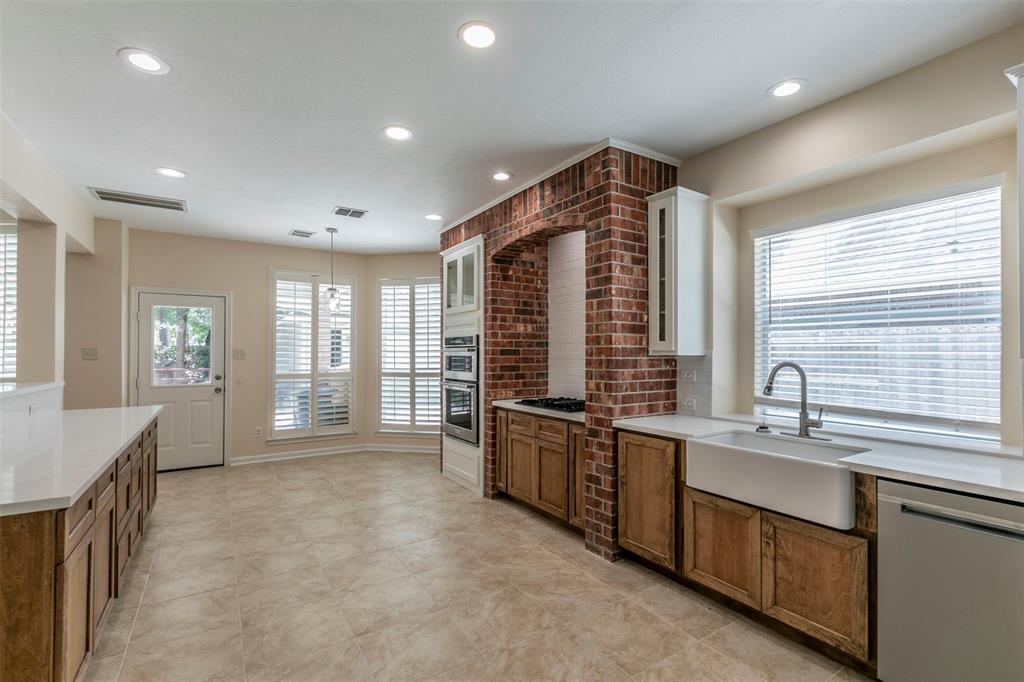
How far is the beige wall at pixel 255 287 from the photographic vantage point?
18.0ft

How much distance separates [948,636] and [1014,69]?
2.09 meters

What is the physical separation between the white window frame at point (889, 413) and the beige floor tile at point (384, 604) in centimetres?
245

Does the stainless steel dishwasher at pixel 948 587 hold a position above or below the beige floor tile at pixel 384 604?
above

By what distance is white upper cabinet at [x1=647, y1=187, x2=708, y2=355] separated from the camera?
3154 millimetres

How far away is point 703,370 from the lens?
3350mm

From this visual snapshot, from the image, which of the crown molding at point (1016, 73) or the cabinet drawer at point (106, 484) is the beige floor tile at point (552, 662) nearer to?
the cabinet drawer at point (106, 484)

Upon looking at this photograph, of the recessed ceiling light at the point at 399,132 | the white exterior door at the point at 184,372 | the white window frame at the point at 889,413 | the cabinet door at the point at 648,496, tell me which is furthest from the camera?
the white exterior door at the point at 184,372

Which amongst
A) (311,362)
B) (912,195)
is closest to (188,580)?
(311,362)

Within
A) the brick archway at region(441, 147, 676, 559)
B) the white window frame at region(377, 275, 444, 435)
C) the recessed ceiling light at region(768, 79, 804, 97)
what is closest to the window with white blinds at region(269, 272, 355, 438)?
the white window frame at region(377, 275, 444, 435)

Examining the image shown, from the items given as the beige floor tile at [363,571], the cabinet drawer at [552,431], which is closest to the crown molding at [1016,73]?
the cabinet drawer at [552,431]

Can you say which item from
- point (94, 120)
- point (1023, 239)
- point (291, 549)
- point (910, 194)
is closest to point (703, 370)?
point (910, 194)

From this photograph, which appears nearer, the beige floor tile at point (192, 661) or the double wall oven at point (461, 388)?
the beige floor tile at point (192, 661)

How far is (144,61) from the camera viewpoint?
2264 mm

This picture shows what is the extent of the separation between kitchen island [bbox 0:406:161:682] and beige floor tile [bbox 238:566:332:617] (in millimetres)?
612
